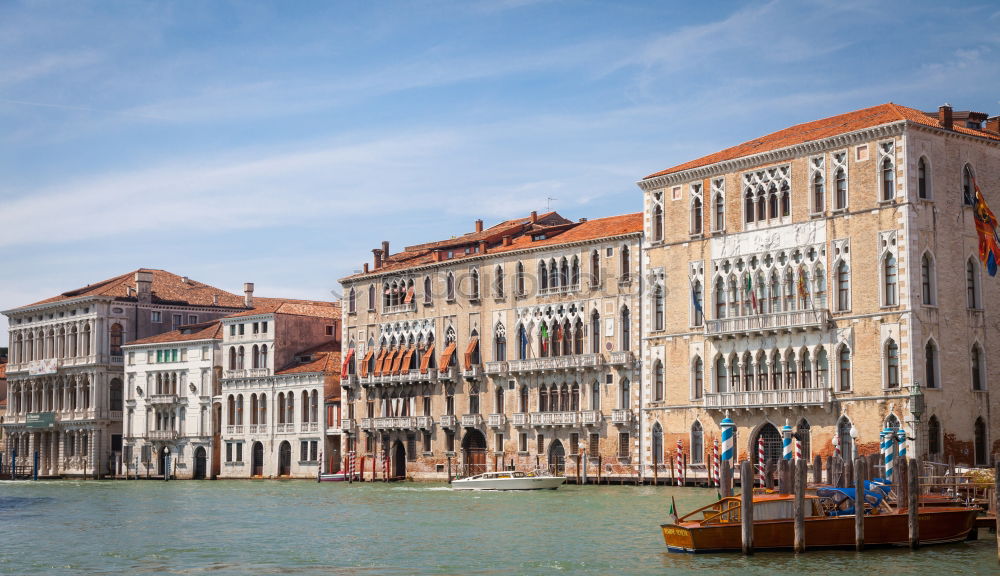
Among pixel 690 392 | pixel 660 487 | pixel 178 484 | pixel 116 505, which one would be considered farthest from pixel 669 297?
pixel 178 484

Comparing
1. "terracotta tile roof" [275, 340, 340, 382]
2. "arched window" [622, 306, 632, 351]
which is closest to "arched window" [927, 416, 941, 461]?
"arched window" [622, 306, 632, 351]

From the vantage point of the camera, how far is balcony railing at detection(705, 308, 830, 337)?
45244mm

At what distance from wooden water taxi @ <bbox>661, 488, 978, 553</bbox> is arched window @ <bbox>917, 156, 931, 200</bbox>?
18.6 meters

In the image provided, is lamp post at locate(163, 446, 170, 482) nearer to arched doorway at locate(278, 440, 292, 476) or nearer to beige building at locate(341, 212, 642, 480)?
arched doorway at locate(278, 440, 292, 476)

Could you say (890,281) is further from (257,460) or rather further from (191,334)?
(191,334)

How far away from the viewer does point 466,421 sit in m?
58.4

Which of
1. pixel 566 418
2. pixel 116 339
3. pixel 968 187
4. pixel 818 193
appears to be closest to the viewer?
pixel 968 187

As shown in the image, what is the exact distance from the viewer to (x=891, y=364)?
43.5 m

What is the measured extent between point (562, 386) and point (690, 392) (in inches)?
264

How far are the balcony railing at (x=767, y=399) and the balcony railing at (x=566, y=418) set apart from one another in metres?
5.91

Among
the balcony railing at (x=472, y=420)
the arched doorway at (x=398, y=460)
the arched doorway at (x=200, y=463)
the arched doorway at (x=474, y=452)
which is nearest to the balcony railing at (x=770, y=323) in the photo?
the balcony railing at (x=472, y=420)

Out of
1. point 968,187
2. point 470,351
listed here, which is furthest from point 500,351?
point 968,187

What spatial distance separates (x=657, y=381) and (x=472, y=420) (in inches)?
380

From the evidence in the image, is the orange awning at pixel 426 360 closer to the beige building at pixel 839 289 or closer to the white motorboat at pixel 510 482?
the white motorboat at pixel 510 482
